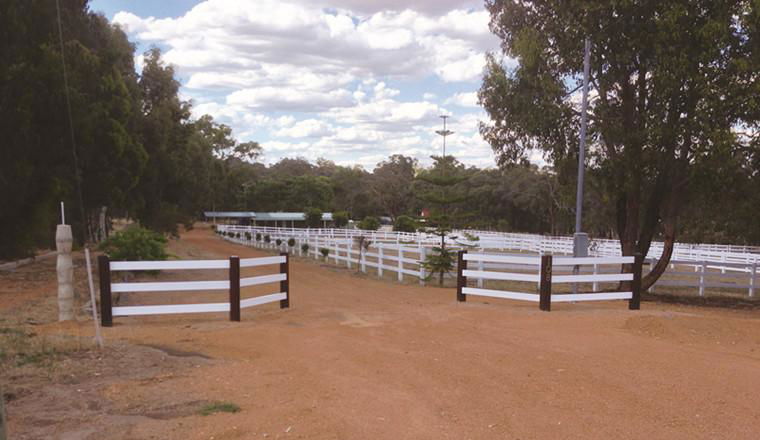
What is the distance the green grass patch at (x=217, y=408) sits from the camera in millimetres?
4938

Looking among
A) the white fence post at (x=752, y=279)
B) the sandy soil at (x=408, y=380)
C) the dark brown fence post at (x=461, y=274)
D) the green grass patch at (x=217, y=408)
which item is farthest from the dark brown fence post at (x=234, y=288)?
the white fence post at (x=752, y=279)

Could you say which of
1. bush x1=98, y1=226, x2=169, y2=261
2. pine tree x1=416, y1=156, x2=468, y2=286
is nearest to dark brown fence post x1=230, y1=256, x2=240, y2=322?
pine tree x1=416, y1=156, x2=468, y2=286

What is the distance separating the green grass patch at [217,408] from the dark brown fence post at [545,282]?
22.7ft

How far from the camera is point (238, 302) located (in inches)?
380

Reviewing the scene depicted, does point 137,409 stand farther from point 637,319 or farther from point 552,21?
point 552,21

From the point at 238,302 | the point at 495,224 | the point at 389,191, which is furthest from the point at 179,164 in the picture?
the point at 389,191

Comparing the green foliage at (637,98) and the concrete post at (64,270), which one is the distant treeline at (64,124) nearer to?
the concrete post at (64,270)

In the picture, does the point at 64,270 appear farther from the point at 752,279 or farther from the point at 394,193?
the point at 394,193

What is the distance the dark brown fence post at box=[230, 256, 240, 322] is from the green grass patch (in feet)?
14.1

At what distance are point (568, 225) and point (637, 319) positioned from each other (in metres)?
61.0

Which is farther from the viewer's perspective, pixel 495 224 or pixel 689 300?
pixel 495 224

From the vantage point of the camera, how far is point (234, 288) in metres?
9.52

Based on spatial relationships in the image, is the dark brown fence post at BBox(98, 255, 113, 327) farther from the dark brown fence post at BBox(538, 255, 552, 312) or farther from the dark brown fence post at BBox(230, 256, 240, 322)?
the dark brown fence post at BBox(538, 255, 552, 312)

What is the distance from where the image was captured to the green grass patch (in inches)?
194
